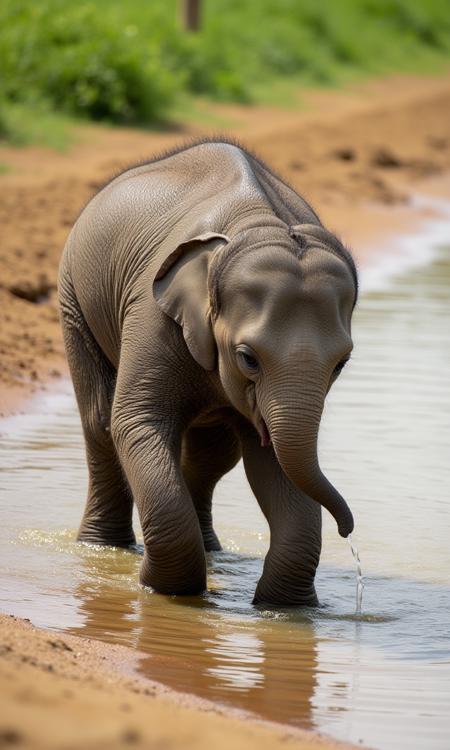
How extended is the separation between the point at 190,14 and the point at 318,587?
919 inches

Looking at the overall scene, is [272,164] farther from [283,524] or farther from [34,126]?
[283,524]

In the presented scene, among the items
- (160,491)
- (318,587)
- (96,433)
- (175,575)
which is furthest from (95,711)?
(96,433)

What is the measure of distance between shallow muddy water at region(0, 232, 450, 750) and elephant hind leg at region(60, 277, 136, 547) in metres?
0.13

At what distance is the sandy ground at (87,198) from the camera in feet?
12.8

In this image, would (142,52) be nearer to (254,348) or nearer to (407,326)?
(407,326)

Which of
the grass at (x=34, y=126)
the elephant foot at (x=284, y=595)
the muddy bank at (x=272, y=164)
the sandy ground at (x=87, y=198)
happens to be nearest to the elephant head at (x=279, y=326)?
the elephant foot at (x=284, y=595)

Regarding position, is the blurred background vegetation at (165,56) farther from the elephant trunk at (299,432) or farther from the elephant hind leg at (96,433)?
the elephant trunk at (299,432)

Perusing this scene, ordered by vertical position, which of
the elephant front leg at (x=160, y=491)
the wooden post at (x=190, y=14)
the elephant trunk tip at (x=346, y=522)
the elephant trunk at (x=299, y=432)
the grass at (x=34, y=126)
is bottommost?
the wooden post at (x=190, y=14)

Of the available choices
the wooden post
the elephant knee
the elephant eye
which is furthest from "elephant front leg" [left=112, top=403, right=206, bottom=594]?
the wooden post

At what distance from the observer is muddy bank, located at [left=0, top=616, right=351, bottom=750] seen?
3629mm

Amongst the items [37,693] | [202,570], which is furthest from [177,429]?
[37,693]

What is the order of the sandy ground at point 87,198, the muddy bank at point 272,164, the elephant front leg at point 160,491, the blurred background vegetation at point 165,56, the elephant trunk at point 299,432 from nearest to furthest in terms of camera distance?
the sandy ground at point 87,198 < the elephant trunk at point 299,432 < the elephant front leg at point 160,491 < the muddy bank at point 272,164 < the blurred background vegetation at point 165,56

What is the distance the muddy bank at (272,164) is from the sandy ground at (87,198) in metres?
0.02

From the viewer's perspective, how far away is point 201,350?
5973mm
